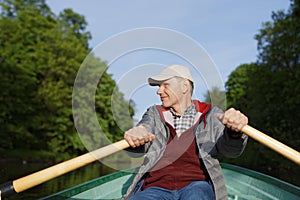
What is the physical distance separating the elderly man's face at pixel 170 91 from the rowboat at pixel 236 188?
1.40 m

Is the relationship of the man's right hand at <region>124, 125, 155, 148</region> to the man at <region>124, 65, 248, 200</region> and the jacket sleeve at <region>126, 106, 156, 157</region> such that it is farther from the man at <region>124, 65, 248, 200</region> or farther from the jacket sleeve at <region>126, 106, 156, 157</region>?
the jacket sleeve at <region>126, 106, 156, 157</region>

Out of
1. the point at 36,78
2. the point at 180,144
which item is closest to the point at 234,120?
the point at 180,144

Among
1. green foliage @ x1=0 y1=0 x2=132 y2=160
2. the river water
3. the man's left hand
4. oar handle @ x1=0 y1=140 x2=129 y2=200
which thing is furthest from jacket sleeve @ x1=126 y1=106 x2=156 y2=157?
green foliage @ x1=0 y1=0 x2=132 y2=160

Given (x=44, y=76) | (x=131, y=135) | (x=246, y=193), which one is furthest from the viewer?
(x=44, y=76)

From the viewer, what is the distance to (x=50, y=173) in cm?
222

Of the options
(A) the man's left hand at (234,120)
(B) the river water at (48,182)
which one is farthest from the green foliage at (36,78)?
(A) the man's left hand at (234,120)

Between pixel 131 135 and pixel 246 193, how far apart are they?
8.52ft

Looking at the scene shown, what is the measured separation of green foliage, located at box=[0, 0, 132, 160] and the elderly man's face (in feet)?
60.8

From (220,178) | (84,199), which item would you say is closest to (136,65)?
(220,178)

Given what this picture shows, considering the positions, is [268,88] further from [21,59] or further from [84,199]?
[84,199]

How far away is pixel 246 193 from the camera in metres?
4.48

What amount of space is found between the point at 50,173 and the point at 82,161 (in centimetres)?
19

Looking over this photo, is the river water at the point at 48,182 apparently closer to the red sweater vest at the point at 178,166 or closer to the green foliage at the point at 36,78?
the red sweater vest at the point at 178,166

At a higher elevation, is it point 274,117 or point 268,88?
point 268,88
